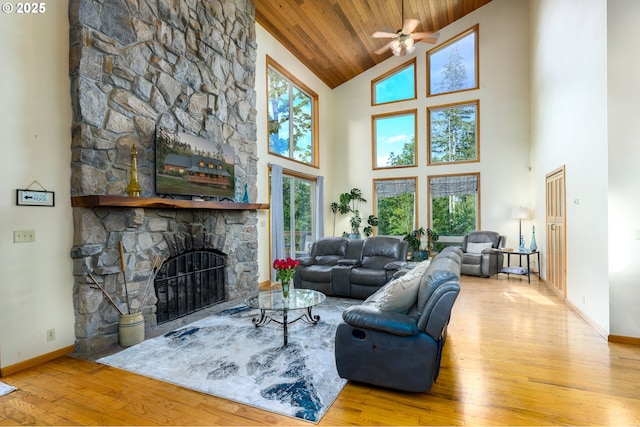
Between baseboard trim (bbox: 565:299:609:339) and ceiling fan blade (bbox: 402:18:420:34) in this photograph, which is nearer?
baseboard trim (bbox: 565:299:609:339)

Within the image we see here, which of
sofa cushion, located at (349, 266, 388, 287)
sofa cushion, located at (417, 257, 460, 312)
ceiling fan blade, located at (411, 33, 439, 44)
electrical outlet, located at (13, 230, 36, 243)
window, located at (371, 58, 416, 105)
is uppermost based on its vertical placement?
window, located at (371, 58, 416, 105)

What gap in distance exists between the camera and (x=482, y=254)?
267 inches

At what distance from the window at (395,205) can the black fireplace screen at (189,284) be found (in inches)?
202

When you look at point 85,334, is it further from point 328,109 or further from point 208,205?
point 328,109

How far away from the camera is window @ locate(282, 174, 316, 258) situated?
703 centimetres

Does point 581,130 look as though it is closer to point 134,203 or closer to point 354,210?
point 134,203

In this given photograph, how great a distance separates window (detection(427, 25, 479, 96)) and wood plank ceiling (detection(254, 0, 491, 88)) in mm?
528

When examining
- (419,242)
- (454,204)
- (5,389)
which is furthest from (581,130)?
(5,389)

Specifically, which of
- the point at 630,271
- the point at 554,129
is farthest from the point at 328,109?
the point at 630,271

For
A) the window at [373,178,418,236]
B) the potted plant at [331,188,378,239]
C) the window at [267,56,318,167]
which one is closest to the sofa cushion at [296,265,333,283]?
the window at [267,56,318,167]

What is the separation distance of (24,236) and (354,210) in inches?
281

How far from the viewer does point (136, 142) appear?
3.63m

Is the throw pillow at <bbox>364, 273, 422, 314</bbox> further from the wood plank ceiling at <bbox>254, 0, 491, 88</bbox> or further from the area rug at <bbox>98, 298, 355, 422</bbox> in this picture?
the wood plank ceiling at <bbox>254, 0, 491, 88</bbox>

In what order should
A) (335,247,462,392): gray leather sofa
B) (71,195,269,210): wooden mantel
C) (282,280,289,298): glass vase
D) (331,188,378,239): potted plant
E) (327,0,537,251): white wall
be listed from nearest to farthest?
(335,247,462,392): gray leather sofa
(71,195,269,210): wooden mantel
(282,280,289,298): glass vase
(327,0,537,251): white wall
(331,188,378,239): potted plant
